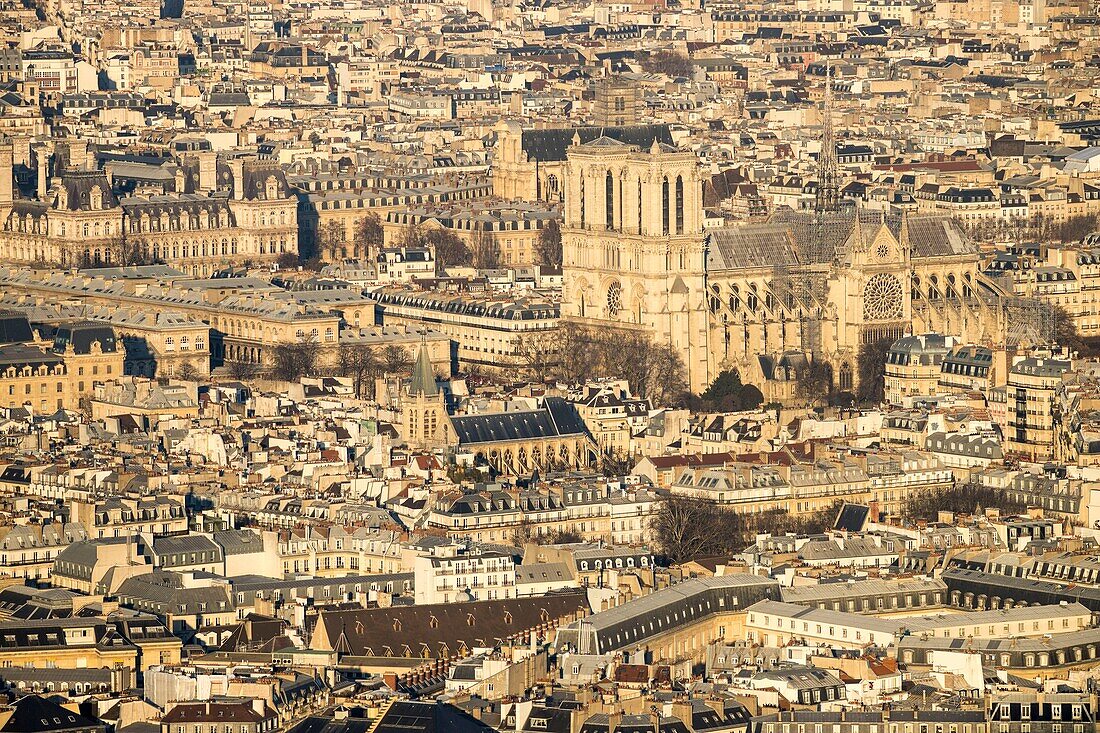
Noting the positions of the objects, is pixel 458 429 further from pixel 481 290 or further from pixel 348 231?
pixel 348 231

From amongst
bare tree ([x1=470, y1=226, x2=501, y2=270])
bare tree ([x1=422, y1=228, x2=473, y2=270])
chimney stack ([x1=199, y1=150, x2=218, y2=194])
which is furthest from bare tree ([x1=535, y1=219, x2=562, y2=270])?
chimney stack ([x1=199, y1=150, x2=218, y2=194])

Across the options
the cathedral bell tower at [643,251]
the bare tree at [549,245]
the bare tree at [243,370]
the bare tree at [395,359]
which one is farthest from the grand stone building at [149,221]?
the bare tree at [395,359]

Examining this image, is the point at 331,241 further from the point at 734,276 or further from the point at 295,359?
the point at 295,359

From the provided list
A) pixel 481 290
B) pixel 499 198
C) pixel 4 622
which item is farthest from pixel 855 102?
pixel 4 622

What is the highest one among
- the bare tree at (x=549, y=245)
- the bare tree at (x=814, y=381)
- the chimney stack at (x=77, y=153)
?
the bare tree at (x=814, y=381)

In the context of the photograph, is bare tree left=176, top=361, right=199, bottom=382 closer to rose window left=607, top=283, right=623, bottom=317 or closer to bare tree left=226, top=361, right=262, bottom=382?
bare tree left=226, top=361, right=262, bottom=382

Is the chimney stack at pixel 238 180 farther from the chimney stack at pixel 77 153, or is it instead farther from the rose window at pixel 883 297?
the rose window at pixel 883 297
